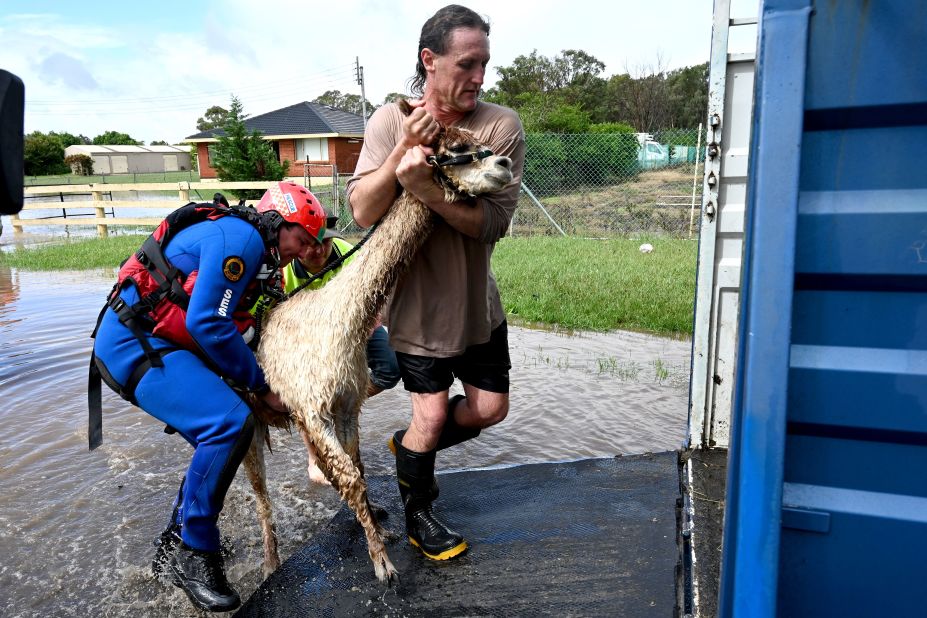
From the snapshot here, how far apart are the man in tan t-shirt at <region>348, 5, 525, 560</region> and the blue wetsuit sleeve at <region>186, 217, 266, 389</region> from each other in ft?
1.81

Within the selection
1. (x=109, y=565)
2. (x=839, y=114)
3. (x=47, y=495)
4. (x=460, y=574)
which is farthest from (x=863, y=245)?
(x=47, y=495)

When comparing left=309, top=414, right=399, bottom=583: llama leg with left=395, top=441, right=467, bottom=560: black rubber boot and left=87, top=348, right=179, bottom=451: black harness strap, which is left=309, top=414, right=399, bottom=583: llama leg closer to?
left=395, top=441, right=467, bottom=560: black rubber boot

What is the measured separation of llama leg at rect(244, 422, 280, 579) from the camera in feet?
12.4

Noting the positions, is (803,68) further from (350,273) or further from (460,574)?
(460,574)

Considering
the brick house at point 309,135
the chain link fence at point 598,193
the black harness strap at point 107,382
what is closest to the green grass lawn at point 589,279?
the chain link fence at point 598,193

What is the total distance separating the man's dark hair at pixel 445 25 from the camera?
304cm

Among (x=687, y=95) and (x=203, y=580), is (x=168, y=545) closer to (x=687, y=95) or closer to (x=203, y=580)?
(x=203, y=580)

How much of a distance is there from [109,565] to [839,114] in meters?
4.19

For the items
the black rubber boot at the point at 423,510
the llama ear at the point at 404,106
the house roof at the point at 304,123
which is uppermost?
the house roof at the point at 304,123

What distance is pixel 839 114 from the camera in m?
1.52

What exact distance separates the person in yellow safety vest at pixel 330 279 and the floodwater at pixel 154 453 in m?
0.67

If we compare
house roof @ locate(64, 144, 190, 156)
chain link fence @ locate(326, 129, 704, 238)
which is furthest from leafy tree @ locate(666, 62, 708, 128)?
house roof @ locate(64, 144, 190, 156)

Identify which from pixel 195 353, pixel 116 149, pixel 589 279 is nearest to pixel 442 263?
pixel 195 353

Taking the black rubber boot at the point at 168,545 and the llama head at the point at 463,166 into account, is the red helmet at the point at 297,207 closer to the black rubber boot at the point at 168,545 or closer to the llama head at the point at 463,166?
the llama head at the point at 463,166
